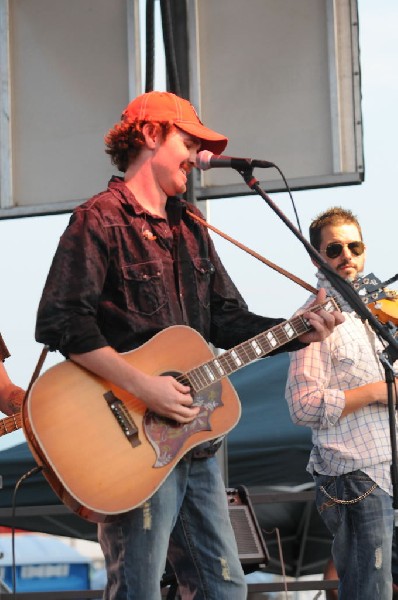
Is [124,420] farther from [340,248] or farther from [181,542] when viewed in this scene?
[340,248]

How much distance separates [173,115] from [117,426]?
1.08 meters

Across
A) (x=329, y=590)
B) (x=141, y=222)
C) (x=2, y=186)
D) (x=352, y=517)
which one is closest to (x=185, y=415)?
(x=141, y=222)

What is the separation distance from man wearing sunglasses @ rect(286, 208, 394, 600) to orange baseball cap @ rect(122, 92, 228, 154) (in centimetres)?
70

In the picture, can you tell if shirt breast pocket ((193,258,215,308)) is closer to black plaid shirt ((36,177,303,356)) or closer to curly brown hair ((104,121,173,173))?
black plaid shirt ((36,177,303,356))

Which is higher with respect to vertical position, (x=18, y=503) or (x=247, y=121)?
(x=247, y=121)

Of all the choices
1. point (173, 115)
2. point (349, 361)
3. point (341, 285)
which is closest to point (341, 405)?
point (349, 361)

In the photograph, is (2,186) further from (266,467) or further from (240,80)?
(266,467)

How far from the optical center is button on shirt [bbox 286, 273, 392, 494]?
396 cm

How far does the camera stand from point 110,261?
3.20 meters

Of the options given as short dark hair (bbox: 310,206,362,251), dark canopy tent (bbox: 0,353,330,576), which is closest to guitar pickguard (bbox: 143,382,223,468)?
short dark hair (bbox: 310,206,362,251)

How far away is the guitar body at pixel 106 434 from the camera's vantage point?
2.96m

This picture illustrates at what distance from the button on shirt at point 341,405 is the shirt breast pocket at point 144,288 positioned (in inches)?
33.8

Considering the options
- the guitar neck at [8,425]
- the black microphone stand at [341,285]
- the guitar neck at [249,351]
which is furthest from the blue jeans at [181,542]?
the guitar neck at [8,425]

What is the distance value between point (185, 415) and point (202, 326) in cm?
38
